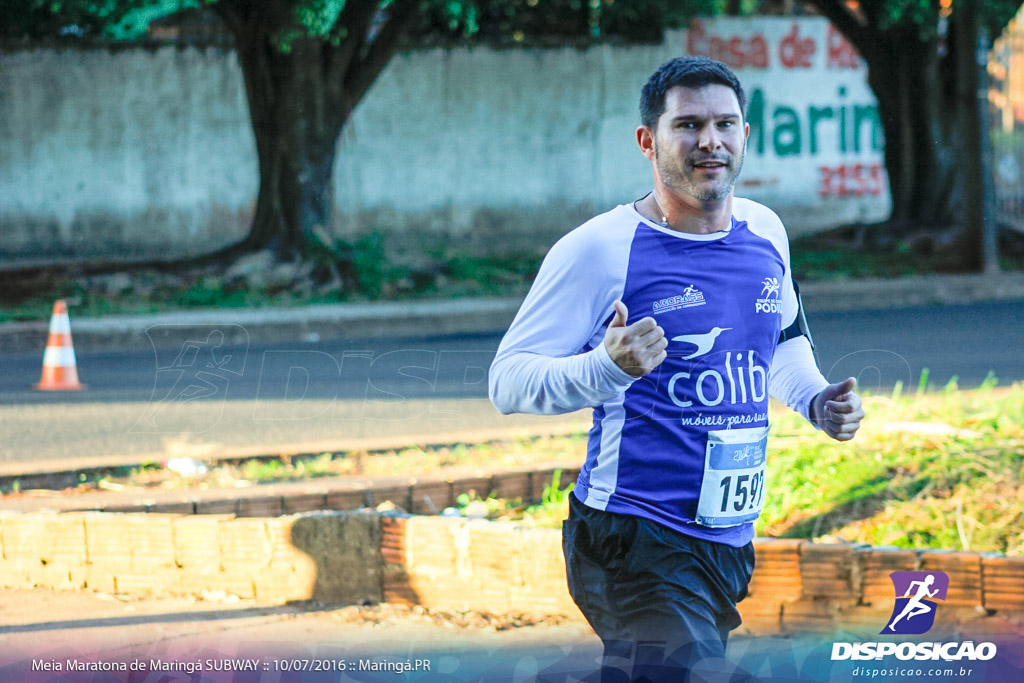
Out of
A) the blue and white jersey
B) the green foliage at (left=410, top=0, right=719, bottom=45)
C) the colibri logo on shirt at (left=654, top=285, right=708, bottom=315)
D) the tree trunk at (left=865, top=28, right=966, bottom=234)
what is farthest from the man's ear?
the green foliage at (left=410, top=0, right=719, bottom=45)

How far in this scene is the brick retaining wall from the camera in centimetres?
465

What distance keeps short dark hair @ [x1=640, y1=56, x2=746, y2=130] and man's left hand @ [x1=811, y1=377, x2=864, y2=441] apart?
67cm

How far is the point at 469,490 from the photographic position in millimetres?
6086

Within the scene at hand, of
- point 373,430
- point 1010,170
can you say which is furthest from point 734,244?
point 1010,170

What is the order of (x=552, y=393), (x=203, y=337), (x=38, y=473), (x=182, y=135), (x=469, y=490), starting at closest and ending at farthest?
1. (x=552, y=393)
2. (x=469, y=490)
3. (x=38, y=473)
4. (x=203, y=337)
5. (x=182, y=135)

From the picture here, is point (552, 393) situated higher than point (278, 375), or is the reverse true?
point (552, 393)

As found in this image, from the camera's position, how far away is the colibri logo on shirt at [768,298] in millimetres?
3211

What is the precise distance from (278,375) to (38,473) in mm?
4450

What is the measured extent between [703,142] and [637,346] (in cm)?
62

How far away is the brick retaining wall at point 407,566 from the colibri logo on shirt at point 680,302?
1.90m

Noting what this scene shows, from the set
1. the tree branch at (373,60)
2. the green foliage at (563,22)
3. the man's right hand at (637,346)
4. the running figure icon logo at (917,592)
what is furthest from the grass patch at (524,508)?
the green foliage at (563,22)

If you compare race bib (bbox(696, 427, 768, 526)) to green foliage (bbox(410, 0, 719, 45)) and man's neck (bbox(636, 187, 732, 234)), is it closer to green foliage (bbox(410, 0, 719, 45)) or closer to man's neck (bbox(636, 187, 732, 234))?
man's neck (bbox(636, 187, 732, 234))

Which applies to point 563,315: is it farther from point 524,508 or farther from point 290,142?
point 290,142

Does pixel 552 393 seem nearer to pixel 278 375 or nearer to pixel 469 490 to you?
pixel 469 490
